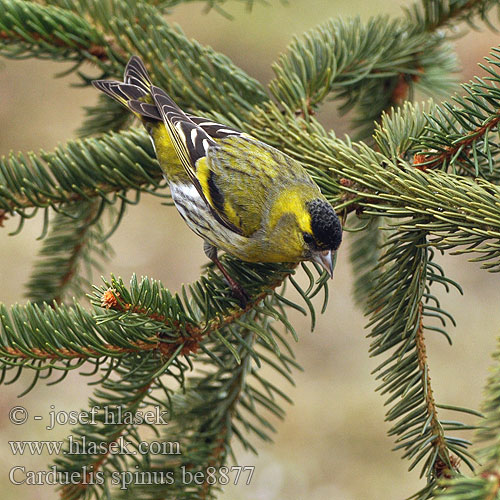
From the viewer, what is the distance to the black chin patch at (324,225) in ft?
4.66

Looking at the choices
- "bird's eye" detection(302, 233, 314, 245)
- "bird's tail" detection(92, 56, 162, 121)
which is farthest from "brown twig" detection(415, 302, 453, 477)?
"bird's tail" detection(92, 56, 162, 121)

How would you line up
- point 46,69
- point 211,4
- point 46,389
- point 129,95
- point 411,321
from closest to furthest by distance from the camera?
point 411,321
point 129,95
point 211,4
point 46,389
point 46,69

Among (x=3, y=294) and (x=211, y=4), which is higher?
(x=3, y=294)

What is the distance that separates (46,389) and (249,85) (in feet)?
9.33

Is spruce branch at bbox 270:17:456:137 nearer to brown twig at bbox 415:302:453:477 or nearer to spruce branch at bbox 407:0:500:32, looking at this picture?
spruce branch at bbox 407:0:500:32

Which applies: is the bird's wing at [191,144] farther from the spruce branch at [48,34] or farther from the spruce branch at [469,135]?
the spruce branch at [469,135]

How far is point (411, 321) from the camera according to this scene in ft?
3.87

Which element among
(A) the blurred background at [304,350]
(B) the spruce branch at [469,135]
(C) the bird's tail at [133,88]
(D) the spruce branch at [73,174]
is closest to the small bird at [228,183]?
(C) the bird's tail at [133,88]

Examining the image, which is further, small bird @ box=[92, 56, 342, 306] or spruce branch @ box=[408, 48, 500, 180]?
small bird @ box=[92, 56, 342, 306]

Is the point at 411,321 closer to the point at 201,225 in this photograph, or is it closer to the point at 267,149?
the point at 267,149

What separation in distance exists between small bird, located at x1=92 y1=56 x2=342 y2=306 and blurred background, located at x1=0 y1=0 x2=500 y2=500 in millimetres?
1181

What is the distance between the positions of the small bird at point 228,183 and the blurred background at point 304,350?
1.18 metres

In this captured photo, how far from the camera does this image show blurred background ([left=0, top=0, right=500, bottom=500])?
11.3ft

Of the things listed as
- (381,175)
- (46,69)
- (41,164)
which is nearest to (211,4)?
(41,164)
